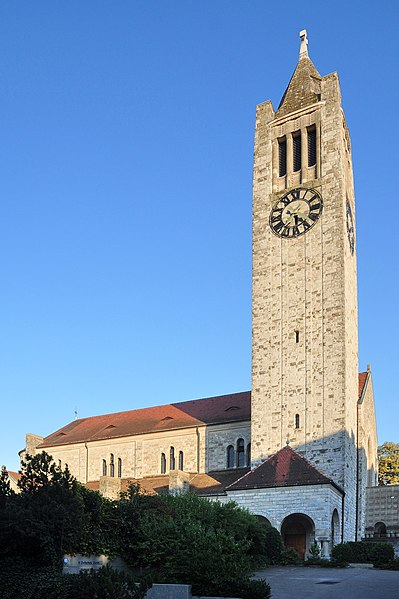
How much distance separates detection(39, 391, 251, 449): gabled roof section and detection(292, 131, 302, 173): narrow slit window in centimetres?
1535

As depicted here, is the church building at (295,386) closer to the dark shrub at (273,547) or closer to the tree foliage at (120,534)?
the dark shrub at (273,547)

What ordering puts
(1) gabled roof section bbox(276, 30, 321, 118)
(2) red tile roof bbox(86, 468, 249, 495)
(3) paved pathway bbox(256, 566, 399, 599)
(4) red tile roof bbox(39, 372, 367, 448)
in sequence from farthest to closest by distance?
(4) red tile roof bbox(39, 372, 367, 448), (1) gabled roof section bbox(276, 30, 321, 118), (2) red tile roof bbox(86, 468, 249, 495), (3) paved pathway bbox(256, 566, 399, 599)

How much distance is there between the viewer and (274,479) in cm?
3619

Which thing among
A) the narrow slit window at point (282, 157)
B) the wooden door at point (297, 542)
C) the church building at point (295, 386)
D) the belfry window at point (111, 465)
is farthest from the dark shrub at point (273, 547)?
the narrow slit window at point (282, 157)

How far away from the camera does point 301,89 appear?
153 ft

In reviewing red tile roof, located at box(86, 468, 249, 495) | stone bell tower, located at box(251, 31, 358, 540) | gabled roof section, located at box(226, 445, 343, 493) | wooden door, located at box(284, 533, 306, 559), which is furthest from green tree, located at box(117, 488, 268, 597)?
red tile roof, located at box(86, 468, 249, 495)

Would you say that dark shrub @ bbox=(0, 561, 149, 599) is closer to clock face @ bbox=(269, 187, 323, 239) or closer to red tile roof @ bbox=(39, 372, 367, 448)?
red tile roof @ bbox=(39, 372, 367, 448)

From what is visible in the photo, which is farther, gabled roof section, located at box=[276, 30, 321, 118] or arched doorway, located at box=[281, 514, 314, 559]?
gabled roof section, located at box=[276, 30, 321, 118]

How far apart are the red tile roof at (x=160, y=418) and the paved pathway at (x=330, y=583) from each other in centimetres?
1653

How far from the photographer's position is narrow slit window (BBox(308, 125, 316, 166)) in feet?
144

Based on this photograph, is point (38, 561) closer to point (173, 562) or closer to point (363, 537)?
point (173, 562)

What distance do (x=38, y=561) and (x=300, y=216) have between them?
27.3 metres

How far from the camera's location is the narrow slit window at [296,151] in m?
44.5

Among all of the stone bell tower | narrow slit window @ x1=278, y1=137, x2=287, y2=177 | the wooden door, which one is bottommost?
the wooden door
